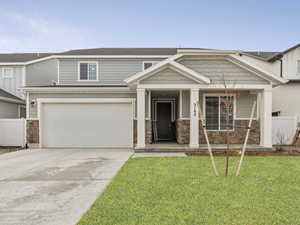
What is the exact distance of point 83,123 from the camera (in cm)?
1148

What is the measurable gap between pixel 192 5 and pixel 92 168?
44.4 ft

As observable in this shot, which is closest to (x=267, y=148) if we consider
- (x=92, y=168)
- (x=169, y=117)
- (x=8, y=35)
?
(x=169, y=117)

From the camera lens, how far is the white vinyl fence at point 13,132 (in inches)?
465

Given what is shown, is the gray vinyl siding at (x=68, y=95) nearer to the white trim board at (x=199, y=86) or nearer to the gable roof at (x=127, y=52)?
the white trim board at (x=199, y=86)

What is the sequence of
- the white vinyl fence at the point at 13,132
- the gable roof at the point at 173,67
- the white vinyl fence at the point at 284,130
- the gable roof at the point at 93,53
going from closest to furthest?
1. the gable roof at the point at 173,67
2. the white vinyl fence at the point at 284,130
3. the white vinyl fence at the point at 13,132
4. the gable roof at the point at 93,53

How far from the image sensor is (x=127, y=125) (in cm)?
1144

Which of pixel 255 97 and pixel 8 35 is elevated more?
pixel 8 35

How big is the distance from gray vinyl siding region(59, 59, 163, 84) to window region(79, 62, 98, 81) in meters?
0.25

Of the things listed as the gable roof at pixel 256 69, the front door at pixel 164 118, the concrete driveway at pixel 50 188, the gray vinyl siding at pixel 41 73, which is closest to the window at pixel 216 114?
the gable roof at pixel 256 69

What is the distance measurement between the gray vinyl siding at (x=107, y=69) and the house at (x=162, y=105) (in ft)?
10.0

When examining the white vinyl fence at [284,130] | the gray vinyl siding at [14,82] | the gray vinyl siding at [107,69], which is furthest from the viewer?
the gray vinyl siding at [14,82]

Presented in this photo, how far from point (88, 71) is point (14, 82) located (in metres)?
6.07

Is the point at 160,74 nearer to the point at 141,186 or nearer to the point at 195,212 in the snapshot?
the point at 141,186

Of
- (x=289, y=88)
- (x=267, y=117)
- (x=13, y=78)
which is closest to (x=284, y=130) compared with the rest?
(x=267, y=117)
